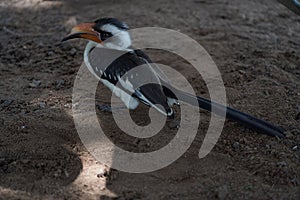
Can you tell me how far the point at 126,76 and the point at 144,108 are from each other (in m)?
0.40

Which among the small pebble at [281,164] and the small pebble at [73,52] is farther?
the small pebble at [73,52]

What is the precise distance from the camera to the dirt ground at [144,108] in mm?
3672

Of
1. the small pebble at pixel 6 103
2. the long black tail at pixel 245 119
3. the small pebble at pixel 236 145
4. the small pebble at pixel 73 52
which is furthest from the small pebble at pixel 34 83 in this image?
the small pebble at pixel 236 145

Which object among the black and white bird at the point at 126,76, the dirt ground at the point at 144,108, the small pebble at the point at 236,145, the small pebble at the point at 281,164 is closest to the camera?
the dirt ground at the point at 144,108

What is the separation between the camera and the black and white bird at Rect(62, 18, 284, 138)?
433 centimetres

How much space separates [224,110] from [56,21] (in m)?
3.44

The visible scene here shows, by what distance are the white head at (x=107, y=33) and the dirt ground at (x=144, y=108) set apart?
0.51 metres

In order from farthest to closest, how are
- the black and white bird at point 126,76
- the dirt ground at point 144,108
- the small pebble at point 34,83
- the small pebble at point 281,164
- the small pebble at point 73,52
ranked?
the small pebble at point 73,52 < the small pebble at point 34,83 < the black and white bird at point 126,76 < the small pebble at point 281,164 < the dirt ground at point 144,108

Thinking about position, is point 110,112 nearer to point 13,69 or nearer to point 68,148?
point 68,148

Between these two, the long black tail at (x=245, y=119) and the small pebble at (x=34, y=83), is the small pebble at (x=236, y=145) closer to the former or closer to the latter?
the long black tail at (x=245, y=119)

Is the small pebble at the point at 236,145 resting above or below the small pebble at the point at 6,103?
above

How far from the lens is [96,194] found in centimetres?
358

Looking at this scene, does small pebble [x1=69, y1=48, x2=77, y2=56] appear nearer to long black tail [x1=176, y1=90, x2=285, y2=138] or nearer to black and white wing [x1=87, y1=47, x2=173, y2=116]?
black and white wing [x1=87, y1=47, x2=173, y2=116]

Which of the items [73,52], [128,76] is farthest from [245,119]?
[73,52]
